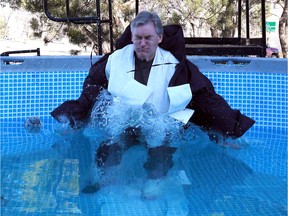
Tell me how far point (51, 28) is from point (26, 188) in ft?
31.3

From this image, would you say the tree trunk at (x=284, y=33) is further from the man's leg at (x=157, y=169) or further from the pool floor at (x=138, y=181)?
the man's leg at (x=157, y=169)

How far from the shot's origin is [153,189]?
279 cm

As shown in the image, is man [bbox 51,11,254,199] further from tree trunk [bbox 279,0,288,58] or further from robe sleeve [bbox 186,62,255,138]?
tree trunk [bbox 279,0,288,58]

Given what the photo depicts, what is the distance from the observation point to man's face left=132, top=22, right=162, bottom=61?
3293mm

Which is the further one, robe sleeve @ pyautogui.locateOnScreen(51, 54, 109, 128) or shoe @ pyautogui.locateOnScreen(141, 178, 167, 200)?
robe sleeve @ pyautogui.locateOnScreen(51, 54, 109, 128)

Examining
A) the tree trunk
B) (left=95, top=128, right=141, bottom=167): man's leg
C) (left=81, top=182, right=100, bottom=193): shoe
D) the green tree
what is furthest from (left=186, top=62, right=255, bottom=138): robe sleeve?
the tree trunk

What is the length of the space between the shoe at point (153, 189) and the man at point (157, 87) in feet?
1.27

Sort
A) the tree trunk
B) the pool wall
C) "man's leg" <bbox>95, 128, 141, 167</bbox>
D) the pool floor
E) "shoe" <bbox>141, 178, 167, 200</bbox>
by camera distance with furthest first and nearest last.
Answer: the tree trunk
the pool wall
"man's leg" <bbox>95, 128, 141, 167</bbox>
"shoe" <bbox>141, 178, 167, 200</bbox>
the pool floor

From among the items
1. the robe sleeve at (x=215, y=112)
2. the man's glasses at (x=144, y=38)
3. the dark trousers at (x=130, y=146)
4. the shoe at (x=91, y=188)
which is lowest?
the shoe at (x=91, y=188)

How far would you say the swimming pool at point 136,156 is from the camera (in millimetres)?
2592

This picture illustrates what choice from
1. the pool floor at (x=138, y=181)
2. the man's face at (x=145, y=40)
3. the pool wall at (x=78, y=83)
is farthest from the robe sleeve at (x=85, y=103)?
the pool wall at (x=78, y=83)

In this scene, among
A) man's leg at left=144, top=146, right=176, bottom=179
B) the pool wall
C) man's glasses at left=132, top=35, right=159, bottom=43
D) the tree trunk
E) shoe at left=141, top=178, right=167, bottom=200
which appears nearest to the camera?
shoe at left=141, top=178, right=167, bottom=200

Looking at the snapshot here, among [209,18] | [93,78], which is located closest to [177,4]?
[209,18]

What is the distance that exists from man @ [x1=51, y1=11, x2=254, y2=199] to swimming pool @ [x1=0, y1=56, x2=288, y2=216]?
175 millimetres
